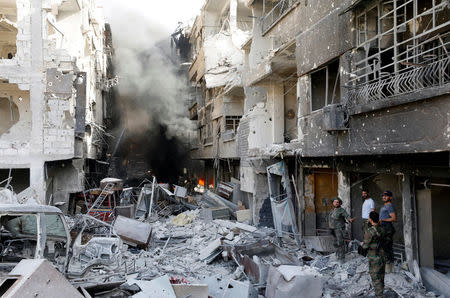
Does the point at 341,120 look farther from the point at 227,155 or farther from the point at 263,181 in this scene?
the point at 227,155

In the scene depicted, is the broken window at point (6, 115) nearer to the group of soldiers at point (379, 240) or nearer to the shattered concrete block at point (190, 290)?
the shattered concrete block at point (190, 290)

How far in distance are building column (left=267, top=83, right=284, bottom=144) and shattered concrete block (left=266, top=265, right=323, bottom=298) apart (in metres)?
8.53

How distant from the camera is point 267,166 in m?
16.0

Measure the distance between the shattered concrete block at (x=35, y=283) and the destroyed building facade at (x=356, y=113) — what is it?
6160 millimetres

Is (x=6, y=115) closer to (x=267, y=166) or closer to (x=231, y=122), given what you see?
(x=231, y=122)

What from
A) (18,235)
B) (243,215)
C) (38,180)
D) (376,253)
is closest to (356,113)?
(376,253)

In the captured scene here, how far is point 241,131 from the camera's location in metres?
18.4

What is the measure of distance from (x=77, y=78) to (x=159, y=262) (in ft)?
35.7

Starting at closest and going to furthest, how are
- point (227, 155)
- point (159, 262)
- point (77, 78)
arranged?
point (159, 262)
point (77, 78)
point (227, 155)

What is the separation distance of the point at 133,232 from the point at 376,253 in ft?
27.5

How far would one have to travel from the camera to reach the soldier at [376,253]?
307 inches

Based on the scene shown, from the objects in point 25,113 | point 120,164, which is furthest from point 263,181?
point 120,164

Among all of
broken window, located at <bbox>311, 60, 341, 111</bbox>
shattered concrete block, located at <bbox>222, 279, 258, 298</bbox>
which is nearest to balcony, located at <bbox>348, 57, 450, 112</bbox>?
broken window, located at <bbox>311, 60, 341, 111</bbox>

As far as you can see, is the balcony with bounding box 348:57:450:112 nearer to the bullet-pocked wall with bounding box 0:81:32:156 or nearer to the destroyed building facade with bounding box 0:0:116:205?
the destroyed building facade with bounding box 0:0:116:205
